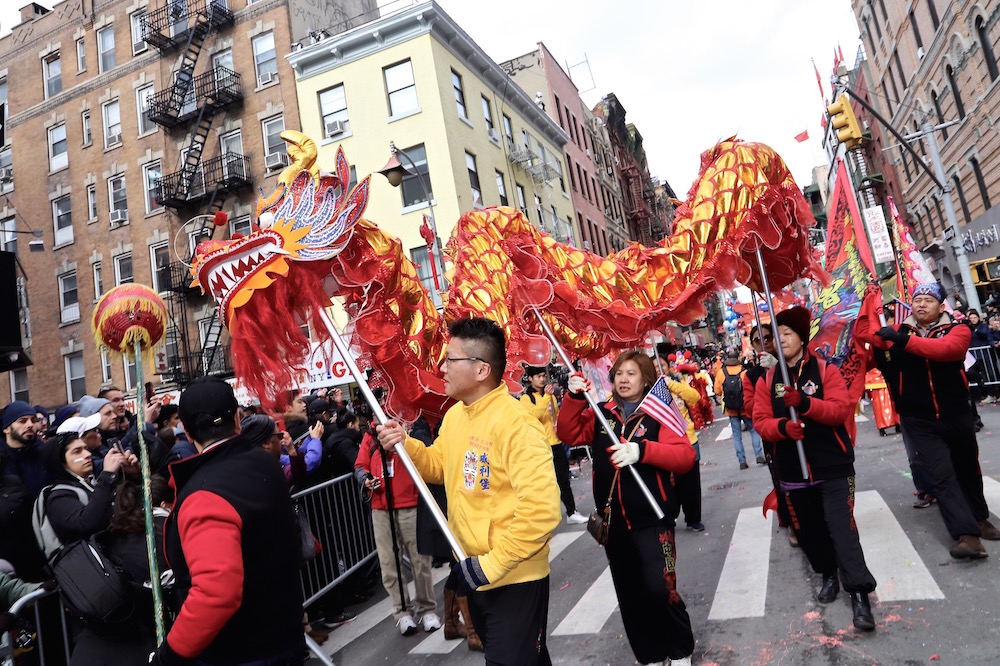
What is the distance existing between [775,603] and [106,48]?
28136 mm

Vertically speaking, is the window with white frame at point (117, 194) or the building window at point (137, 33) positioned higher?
the building window at point (137, 33)

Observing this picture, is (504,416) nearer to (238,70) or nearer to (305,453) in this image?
(305,453)

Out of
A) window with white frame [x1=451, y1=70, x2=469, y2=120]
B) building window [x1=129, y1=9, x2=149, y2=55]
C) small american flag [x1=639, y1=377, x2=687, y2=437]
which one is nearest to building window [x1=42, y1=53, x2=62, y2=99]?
building window [x1=129, y1=9, x2=149, y2=55]

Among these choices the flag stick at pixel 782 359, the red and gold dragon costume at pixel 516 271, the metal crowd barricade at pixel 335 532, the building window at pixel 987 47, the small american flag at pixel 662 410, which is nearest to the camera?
the red and gold dragon costume at pixel 516 271

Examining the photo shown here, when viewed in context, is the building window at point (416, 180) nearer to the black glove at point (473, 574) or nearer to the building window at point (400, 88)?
the building window at point (400, 88)

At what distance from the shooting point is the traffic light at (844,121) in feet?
24.3

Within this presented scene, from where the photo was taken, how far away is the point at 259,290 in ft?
11.2

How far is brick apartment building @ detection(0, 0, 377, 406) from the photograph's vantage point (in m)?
21.6

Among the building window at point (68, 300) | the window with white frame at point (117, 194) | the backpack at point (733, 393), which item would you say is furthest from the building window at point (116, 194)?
the backpack at point (733, 393)

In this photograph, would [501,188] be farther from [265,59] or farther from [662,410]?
[662,410]

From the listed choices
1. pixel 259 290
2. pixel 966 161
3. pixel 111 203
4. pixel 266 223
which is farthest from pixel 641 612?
pixel 966 161

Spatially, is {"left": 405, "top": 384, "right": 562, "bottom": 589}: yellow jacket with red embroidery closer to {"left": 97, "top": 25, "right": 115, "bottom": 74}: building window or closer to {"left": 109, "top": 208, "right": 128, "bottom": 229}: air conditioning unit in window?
{"left": 109, "top": 208, "right": 128, "bottom": 229}: air conditioning unit in window

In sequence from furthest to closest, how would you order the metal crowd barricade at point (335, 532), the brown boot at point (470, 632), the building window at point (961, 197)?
the building window at point (961, 197) < the metal crowd barricade at point (335, 532) < the brown boot at point (470, 632)

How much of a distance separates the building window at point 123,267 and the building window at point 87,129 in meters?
4.55
